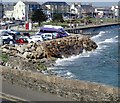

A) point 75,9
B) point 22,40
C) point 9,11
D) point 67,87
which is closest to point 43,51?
point 22,40

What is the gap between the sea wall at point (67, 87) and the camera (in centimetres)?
1216

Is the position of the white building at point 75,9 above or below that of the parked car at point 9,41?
below

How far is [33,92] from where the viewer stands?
42.7 feet

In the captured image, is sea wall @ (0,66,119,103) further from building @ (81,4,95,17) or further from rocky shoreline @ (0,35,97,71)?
building @ (81,4,95,17)

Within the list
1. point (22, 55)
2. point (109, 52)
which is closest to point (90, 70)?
point (22, 55)

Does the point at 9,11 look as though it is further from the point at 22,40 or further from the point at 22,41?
the point at 22,41

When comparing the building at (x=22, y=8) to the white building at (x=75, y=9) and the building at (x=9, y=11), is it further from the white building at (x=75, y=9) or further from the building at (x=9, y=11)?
the white building at (x=75, y=9)

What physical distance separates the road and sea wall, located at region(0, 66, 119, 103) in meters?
0.37

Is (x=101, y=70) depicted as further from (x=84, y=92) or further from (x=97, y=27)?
(x=97, y=27)

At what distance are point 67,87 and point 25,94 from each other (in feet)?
5.05

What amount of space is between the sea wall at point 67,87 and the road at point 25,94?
374 millimetres

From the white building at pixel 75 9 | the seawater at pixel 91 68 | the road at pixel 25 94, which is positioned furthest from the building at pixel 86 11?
the road at pixel 25 94

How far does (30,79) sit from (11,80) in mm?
846

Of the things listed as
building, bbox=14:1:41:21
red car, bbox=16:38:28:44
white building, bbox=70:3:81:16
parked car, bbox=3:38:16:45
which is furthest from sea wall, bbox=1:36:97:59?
white building, bbox=70:3:81:16
